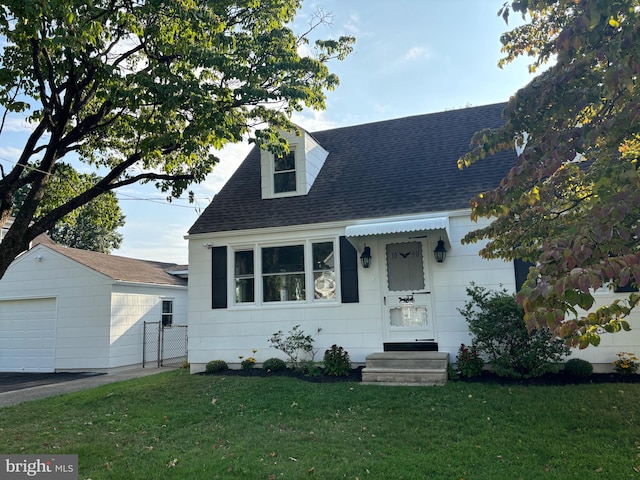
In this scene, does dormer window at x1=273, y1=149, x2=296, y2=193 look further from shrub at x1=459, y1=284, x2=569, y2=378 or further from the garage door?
the garage door

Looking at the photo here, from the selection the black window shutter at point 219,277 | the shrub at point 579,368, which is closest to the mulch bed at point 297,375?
the black window shutter at point 219,277

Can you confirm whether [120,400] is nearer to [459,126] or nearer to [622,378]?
[622,378]

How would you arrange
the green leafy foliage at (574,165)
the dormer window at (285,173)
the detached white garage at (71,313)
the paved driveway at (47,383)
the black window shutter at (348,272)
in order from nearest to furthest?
the green leafy foliage at (574,165) < the paved driveway at (47,383) < the black window shutter at (348,272) < the dormer window at (285,173) < the detached white garage at (71,313)

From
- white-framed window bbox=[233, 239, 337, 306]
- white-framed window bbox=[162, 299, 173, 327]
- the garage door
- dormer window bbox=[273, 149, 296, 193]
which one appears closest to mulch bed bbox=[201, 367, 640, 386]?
white-framed window bbox=[233, 239, 337, 306]

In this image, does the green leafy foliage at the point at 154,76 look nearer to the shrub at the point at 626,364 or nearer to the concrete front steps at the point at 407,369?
the concrete front steps at the point at 407,369

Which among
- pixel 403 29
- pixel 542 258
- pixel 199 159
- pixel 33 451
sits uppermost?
pixel 403 29

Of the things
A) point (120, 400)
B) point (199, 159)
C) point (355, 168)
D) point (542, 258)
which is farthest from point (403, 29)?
point (120, 400)

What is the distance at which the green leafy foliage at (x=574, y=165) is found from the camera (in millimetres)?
2287

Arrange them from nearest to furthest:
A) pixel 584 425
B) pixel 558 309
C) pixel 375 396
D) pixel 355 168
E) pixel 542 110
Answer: pixel 558 309
pixel 542 110
pixel 584 425
pixel 375 396
pixel 355 168

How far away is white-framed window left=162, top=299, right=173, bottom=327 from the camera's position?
52.8 feet

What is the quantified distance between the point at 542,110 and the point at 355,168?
808 cm

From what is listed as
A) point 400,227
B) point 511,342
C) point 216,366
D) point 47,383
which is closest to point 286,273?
point 216,366

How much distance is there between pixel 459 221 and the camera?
9.27 meters

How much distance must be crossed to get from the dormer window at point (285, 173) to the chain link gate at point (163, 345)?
6.51m
